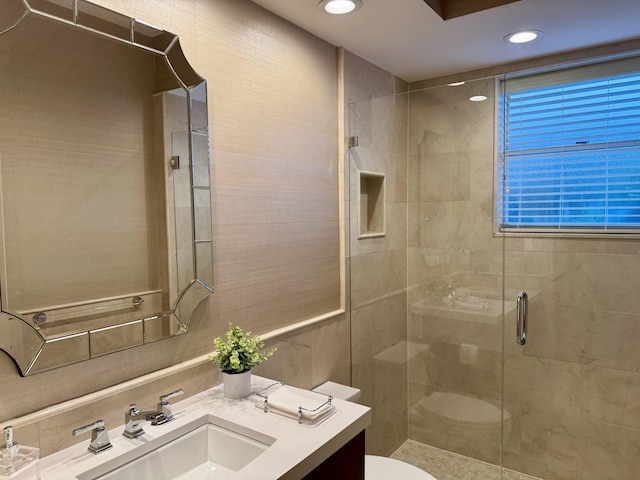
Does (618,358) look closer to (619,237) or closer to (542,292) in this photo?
(542,292)

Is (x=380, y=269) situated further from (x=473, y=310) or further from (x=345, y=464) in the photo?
(x=345, y=464)

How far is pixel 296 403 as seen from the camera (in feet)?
5.02

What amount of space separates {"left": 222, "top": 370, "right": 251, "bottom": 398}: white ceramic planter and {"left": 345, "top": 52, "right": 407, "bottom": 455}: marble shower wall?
1079 millimetres

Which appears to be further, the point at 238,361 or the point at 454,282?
the point at 454,282

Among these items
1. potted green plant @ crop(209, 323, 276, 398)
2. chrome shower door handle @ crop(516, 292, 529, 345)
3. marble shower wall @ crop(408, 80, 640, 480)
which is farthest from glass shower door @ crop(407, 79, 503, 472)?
potted green plant @ crop(209, 323, 276, 398)

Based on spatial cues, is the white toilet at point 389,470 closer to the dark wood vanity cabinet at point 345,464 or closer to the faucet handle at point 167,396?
the dark wood vanity cabinet at point 345,464

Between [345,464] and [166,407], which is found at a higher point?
[166,407]

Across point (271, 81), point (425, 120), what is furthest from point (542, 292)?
point (271, 81)

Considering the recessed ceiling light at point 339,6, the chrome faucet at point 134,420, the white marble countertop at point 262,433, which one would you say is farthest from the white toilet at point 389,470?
the recessed ceiling light at point 339,6

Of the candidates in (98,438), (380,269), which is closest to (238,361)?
(98,438)

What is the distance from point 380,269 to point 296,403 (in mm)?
1358

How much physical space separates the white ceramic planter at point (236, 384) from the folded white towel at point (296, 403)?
0.11m

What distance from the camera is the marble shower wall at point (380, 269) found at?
2.61 m

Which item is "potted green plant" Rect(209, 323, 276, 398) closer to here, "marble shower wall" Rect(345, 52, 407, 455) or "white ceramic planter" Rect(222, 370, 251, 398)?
"white ceramic planter" Rect(222, 370, 251, 398)
